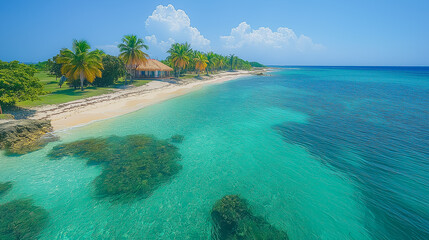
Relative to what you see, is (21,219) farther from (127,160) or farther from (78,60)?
(78,60)

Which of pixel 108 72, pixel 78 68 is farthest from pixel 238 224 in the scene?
pixel 108 72

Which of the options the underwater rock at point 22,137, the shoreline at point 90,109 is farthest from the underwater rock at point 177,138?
the shoreline at point 90,109

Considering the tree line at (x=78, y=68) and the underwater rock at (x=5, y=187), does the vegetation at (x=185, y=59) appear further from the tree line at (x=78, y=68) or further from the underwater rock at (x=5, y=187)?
the underwater rock at (x=5, y=187)

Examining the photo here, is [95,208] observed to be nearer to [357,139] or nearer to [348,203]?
[348,203]

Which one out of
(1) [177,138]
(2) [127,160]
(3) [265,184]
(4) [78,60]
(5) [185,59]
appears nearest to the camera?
(3) [265,184]

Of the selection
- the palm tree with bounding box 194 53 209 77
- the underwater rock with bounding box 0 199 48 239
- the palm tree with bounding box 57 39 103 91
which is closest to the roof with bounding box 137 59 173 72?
the palm tree with bounding box 194 53 209 77

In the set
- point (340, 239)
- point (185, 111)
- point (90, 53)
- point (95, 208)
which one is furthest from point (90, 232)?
point (90, 53)

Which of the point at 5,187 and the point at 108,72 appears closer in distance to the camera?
the point at 5,187
